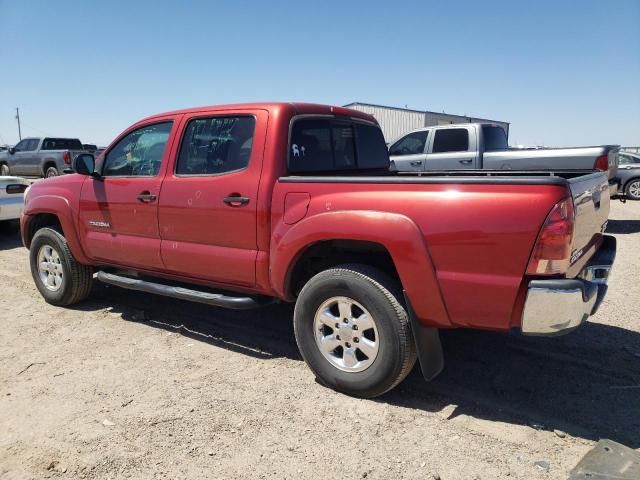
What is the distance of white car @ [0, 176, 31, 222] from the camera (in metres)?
8.73

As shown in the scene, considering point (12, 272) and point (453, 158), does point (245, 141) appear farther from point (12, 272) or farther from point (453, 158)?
point (453, 158)

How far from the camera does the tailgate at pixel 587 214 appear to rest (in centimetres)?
280

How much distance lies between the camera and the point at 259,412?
3162mm

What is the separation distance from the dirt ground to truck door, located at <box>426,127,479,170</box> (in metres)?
5.47

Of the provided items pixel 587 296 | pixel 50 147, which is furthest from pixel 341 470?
pixel 50 147

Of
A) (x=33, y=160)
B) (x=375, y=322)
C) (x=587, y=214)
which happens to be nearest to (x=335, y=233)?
(x=375, y=322)

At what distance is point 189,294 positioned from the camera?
4090mm

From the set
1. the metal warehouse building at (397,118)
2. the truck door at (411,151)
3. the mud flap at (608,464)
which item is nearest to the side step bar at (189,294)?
the mud flap at (608,464)

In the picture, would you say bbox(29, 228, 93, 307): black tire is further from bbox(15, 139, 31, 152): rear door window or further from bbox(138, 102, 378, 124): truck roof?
bbox(15, 139, 31, 152): rear door window

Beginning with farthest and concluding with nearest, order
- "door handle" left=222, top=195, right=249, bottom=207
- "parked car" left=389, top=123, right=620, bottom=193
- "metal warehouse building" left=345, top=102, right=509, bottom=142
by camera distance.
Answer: "metal warehouse building" left=345, top=102, right=509, bottom=142 < "parked car" left=389, top=123, right=620, bottom=193 < "door handle" left=222, top=195, right=249, bottom=207

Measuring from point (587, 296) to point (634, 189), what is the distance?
12.4m

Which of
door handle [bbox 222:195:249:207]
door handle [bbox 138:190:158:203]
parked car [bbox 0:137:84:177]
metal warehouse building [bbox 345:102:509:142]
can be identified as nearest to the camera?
door handle [bbox 222:195:249:207]

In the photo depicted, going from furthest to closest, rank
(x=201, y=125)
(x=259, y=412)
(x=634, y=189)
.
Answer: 1. (x=634, y=189)
2. (x=201, y=125)
3. (x=259, y=412)

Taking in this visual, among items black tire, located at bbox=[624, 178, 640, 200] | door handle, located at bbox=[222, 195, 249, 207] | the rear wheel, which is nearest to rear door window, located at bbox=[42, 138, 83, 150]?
the rear wheel
